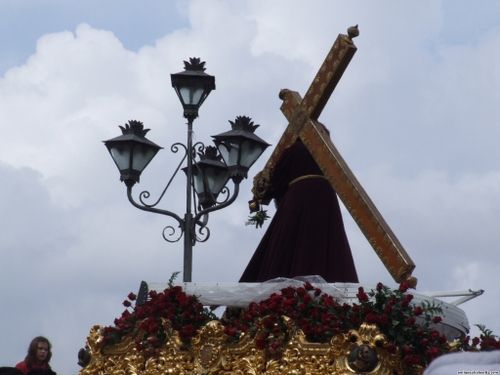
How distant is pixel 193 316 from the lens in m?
6.03

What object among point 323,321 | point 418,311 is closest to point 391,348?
point 418,311

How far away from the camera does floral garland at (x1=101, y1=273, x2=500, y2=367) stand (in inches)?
212

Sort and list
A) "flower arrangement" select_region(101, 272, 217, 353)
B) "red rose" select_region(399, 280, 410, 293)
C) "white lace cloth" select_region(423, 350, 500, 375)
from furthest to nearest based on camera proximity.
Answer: "flower arrangement" select_region(101, 272, 217, 353) < "red rose" select_region(399, 280, 410, 293) < "white lace cloth" select_region(423, 350, 500, 375)

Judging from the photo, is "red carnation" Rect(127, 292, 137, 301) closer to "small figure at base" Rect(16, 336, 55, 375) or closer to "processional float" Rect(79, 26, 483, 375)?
"processional float" Rect(79, 26, 483, 375)

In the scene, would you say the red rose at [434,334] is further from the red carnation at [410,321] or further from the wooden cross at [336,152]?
the wooden cross at [336,152]

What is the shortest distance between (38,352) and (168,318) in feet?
3.15

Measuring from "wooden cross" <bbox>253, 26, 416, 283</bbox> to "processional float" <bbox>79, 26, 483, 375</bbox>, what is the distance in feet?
0.04

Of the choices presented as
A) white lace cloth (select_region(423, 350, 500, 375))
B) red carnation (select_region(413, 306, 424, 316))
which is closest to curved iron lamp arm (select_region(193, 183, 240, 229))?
red carnation (select_region(413, 306, 424, 316))

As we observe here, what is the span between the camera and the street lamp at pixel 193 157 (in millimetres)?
7371

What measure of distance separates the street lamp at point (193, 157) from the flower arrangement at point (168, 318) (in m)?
0.94

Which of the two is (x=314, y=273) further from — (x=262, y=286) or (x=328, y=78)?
(x=328, y=78)

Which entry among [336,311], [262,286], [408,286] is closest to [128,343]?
[262,286]

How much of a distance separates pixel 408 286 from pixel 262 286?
1.05 meters

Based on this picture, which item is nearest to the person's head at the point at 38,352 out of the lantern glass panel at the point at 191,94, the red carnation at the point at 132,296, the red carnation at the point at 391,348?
the red carnation at the point at 132,296
